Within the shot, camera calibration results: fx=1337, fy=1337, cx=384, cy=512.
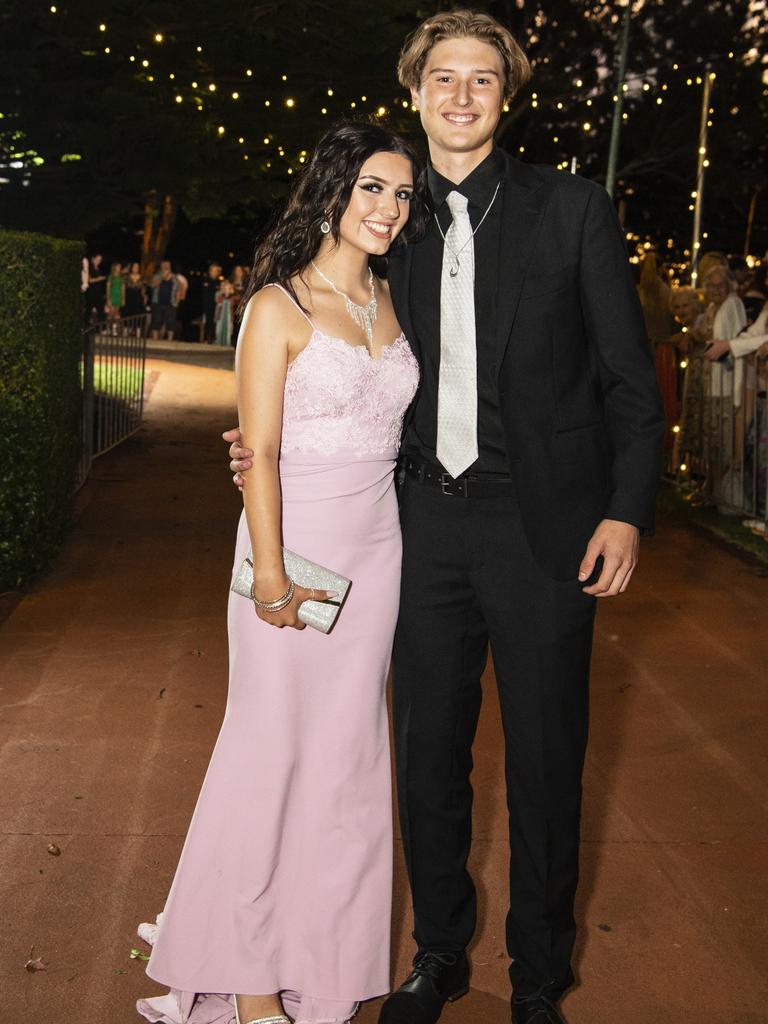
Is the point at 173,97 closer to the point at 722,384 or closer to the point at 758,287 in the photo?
the point at 758,287

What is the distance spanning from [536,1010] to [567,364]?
5.34ft

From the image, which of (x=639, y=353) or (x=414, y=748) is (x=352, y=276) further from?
(x=414, y=748)

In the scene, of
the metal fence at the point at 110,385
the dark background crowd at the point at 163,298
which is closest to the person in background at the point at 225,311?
the dark background crowd at the point at 163,298

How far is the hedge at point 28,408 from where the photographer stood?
25.0ft

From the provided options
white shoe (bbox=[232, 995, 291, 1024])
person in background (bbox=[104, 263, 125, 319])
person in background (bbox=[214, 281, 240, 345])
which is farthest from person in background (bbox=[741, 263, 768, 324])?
person in background (bbox=[104, 263, 125, 319])

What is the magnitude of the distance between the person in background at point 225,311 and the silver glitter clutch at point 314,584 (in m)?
28.2

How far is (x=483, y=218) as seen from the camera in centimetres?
337

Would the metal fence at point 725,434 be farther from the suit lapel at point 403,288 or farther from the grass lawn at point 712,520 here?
the suit lapel at point 403,288

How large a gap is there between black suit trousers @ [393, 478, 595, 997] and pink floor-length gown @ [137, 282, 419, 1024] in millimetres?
103

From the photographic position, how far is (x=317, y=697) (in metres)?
3.48

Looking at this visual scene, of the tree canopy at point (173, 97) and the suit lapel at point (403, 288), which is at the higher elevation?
the tree canopy at point (173, 97)

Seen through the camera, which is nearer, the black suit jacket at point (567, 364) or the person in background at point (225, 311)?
the black suit jacket at point (567, 364)

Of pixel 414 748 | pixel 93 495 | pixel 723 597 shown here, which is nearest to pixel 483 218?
pixel 414 748

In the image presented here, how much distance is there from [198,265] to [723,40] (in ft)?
83.2
